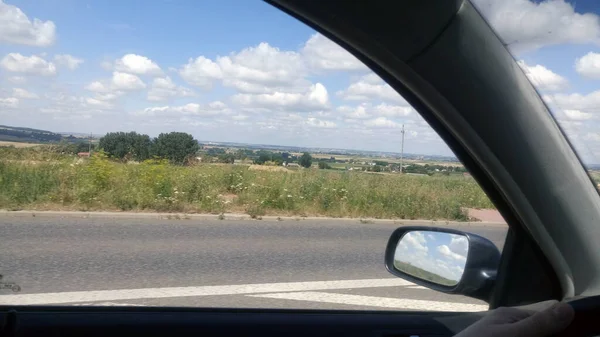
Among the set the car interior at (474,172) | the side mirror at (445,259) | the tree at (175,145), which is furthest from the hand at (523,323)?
the tree at (175,145)

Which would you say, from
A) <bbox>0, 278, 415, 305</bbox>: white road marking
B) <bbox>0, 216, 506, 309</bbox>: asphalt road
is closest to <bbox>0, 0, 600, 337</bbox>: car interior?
<bbox>0, 216, 506, 309</bbox>: asphalt road

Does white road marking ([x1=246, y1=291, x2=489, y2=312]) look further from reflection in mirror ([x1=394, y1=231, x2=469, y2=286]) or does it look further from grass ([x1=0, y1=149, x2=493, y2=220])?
grass ([x1=0, y1=149, x2=493, y2=220])

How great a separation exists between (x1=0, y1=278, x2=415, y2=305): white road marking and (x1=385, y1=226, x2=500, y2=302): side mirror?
987 millimetres

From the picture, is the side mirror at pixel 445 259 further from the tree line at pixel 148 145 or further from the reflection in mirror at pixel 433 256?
the tree line at pixel 148 145

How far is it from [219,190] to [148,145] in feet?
11.4

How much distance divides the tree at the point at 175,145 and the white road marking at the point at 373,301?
1065 millimetres

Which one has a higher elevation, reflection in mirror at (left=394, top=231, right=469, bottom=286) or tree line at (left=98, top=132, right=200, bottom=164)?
tree line at (left=98, top=132, right=200, bottom=164)

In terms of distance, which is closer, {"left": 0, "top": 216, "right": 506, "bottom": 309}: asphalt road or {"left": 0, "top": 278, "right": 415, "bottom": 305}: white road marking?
{"left": 0, "top": 278, "right": 415, "bottom": 305}: white road marking

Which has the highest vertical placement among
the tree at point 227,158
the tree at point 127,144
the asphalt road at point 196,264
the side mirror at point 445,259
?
the tree at point 127,144

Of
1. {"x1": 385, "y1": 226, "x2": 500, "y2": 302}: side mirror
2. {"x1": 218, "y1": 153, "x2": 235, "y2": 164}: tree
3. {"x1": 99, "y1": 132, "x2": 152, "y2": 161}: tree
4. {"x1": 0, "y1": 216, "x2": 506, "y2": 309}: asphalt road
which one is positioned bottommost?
{"x1": 0, "y1": 216, "x2": 506, "y2": 309}: asphalt road

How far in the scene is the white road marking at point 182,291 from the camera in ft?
8.89

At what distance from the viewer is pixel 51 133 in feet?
8.71

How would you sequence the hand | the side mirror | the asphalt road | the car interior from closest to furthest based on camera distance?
the hand
the car interior
the side mirror
the asphalt road

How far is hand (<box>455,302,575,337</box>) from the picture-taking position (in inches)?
55.4
